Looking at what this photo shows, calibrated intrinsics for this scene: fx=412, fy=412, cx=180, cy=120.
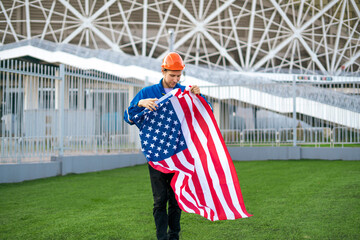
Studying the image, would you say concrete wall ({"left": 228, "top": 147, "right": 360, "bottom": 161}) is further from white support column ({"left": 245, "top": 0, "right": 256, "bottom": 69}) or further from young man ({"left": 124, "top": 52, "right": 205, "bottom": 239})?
white support column ({"left": 245, "top": 0, "right": 256, "bottom": 69})

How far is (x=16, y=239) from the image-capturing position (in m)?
4.07

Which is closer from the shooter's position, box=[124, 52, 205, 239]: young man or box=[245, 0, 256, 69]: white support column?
box=[124, 52, 205, 239]: young man

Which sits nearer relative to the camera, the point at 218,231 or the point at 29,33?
the point at 218,231

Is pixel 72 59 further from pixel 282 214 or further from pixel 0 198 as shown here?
pixel 282 214

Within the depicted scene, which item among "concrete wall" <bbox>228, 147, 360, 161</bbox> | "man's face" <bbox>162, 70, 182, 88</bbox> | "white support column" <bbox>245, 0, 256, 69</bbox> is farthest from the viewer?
"white support column" <bbox>245, 0, 256, 69</bbox>

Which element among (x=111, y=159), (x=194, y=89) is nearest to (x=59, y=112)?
(x=111, y=159)

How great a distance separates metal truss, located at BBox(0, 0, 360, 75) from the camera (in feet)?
120

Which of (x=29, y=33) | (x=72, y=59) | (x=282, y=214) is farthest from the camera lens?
(x=29, y=33)

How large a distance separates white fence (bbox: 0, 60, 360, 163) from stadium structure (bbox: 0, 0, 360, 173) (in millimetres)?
29

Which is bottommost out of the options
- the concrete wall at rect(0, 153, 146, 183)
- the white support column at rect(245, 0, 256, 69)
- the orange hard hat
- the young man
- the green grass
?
the green grass

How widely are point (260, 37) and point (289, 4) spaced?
12.9 ft

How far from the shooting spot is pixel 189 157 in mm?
3791

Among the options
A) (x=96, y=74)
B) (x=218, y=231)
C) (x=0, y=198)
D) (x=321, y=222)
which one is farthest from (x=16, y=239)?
(x=96, y=74)

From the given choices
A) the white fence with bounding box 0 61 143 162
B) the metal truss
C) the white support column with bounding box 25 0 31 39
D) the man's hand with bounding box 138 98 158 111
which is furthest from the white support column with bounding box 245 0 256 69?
the man's hand with bounding box 138 98 158 111
